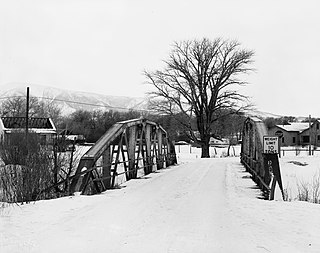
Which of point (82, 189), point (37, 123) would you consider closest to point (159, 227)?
point (82, 189)

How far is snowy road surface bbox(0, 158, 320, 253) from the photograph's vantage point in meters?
5.40

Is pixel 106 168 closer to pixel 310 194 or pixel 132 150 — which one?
pixel 132 150

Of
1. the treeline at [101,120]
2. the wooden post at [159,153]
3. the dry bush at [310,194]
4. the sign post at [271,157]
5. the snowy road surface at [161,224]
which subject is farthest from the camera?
the treeline at [101,120]

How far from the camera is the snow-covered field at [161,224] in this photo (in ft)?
17.7

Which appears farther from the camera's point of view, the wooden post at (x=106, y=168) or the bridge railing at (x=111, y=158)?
the wooden post at (x=106, y=168)

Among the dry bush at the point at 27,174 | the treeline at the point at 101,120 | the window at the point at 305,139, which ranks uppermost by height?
the treeline at the point at 101,120

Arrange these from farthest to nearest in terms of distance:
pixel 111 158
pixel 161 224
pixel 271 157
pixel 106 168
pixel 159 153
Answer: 1. pixel 159 153
2. pixel 111 158
3. pixel 106 168
4. pixel 271 157
5. pixel 161 224

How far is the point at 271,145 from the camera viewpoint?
33.2 ft

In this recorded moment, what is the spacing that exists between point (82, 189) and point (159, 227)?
4.03 meters

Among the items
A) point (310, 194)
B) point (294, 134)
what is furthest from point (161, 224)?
point (294, 134)

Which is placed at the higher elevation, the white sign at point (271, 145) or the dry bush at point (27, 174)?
the white sign at point (271, 145)

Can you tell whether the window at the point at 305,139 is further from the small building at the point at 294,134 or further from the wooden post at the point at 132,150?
the wooden post at the point at 132,150

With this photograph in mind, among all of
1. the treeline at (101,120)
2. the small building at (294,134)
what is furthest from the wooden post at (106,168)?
the small building at (294,134)

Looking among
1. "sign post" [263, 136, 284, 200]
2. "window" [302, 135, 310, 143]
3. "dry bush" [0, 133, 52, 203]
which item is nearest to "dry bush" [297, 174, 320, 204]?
"sign post" [263, 136, 284, 200]
